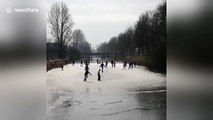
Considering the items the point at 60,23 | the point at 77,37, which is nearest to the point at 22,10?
the point at 60,23

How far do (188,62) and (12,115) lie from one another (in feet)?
3.85

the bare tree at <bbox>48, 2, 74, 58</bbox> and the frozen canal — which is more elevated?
the bare tree at <bbox>48, 2, 74, 58</bbox>

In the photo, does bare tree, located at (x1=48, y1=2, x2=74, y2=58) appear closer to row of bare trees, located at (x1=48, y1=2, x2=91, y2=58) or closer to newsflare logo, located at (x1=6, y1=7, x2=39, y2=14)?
row of bare trees, located at (x1=48, y1=2, x2=91, y2=58)

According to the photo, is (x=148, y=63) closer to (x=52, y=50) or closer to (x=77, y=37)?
(x=77, y=37)

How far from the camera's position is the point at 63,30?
1980 mm

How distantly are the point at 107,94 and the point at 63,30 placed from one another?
0.50 metres

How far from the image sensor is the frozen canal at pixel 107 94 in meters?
1.97

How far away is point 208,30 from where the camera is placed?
2.07 meters

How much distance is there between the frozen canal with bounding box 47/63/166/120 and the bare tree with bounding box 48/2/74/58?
17 cm

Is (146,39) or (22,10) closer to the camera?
(22,10)

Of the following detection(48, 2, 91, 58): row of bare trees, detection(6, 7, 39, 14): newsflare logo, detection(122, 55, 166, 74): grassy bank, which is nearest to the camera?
detection(6, 7, 39, 14): newsflare logo

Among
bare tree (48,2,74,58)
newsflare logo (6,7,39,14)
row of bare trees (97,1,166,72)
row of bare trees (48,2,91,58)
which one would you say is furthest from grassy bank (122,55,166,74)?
newsflare logo (6,7,39,14)

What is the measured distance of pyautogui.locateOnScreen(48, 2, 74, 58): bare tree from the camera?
1955mm

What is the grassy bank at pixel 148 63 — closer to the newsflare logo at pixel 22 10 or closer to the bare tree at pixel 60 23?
the bare tree at pixel 60 23
